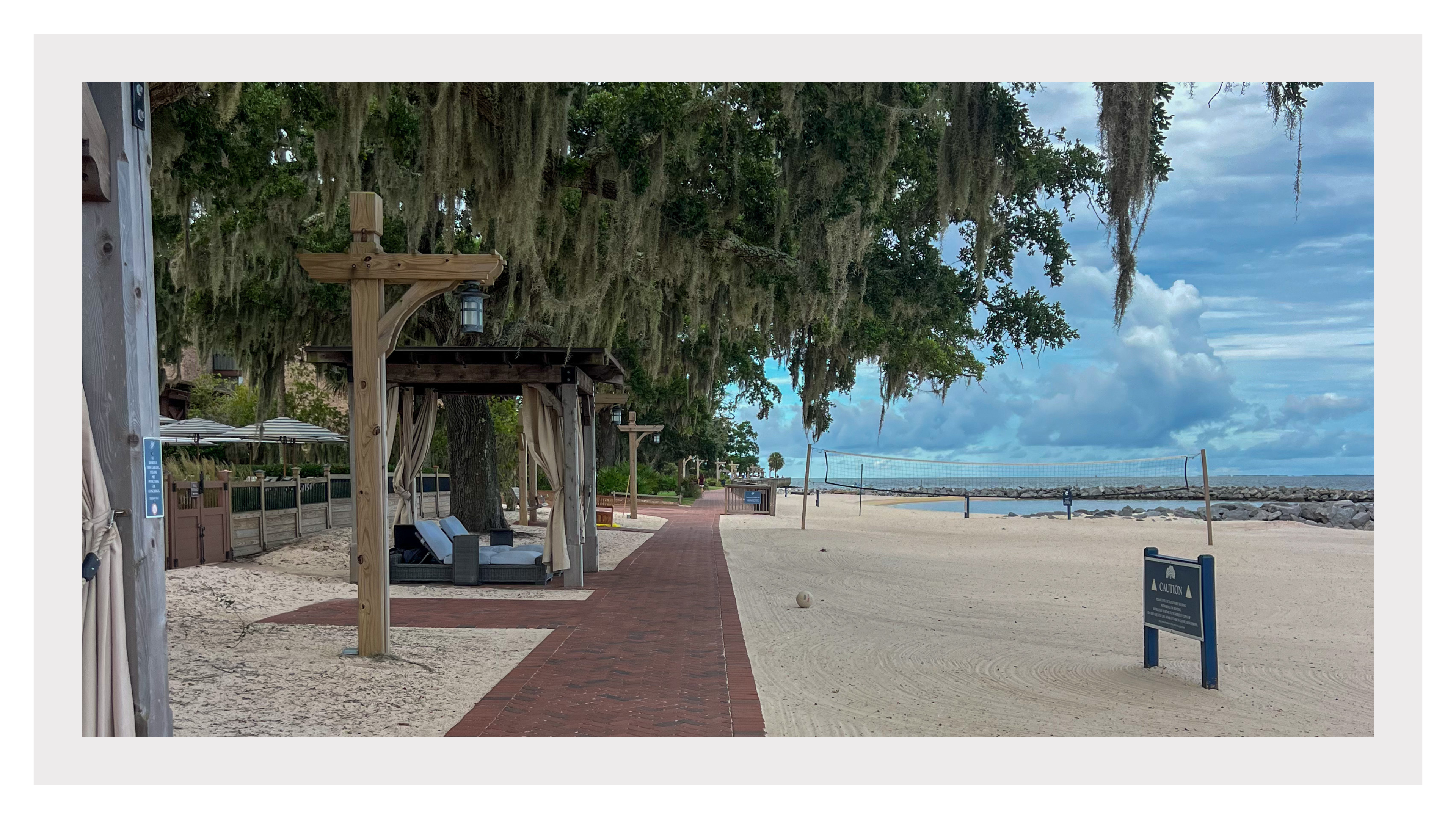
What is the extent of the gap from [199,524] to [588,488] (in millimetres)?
4757

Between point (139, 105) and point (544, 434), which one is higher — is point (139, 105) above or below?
above

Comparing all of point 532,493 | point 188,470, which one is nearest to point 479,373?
point 188,470

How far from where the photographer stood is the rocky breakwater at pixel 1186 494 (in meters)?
59.1

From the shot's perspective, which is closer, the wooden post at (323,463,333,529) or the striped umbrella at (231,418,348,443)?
the wooden post at (323,463,333,529)

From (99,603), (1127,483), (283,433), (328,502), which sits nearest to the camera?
(99,603)

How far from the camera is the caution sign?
6547 mm

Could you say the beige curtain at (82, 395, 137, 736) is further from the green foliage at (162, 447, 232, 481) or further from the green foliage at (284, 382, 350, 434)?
the green foliage at (284, 382, 350, 434)

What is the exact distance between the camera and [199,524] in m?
11.9

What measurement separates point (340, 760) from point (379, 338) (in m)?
3.42

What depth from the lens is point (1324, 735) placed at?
5.21 metres

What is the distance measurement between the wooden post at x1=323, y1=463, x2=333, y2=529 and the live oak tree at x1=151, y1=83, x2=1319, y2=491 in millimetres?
2091

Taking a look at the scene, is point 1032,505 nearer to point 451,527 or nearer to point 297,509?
point 297,509

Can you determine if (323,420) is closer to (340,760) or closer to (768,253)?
(768,253)

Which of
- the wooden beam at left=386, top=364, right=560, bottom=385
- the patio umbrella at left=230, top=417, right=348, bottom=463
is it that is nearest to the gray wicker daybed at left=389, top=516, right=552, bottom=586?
the wooden beam at left=386, top=364, right=560, bottom=385
